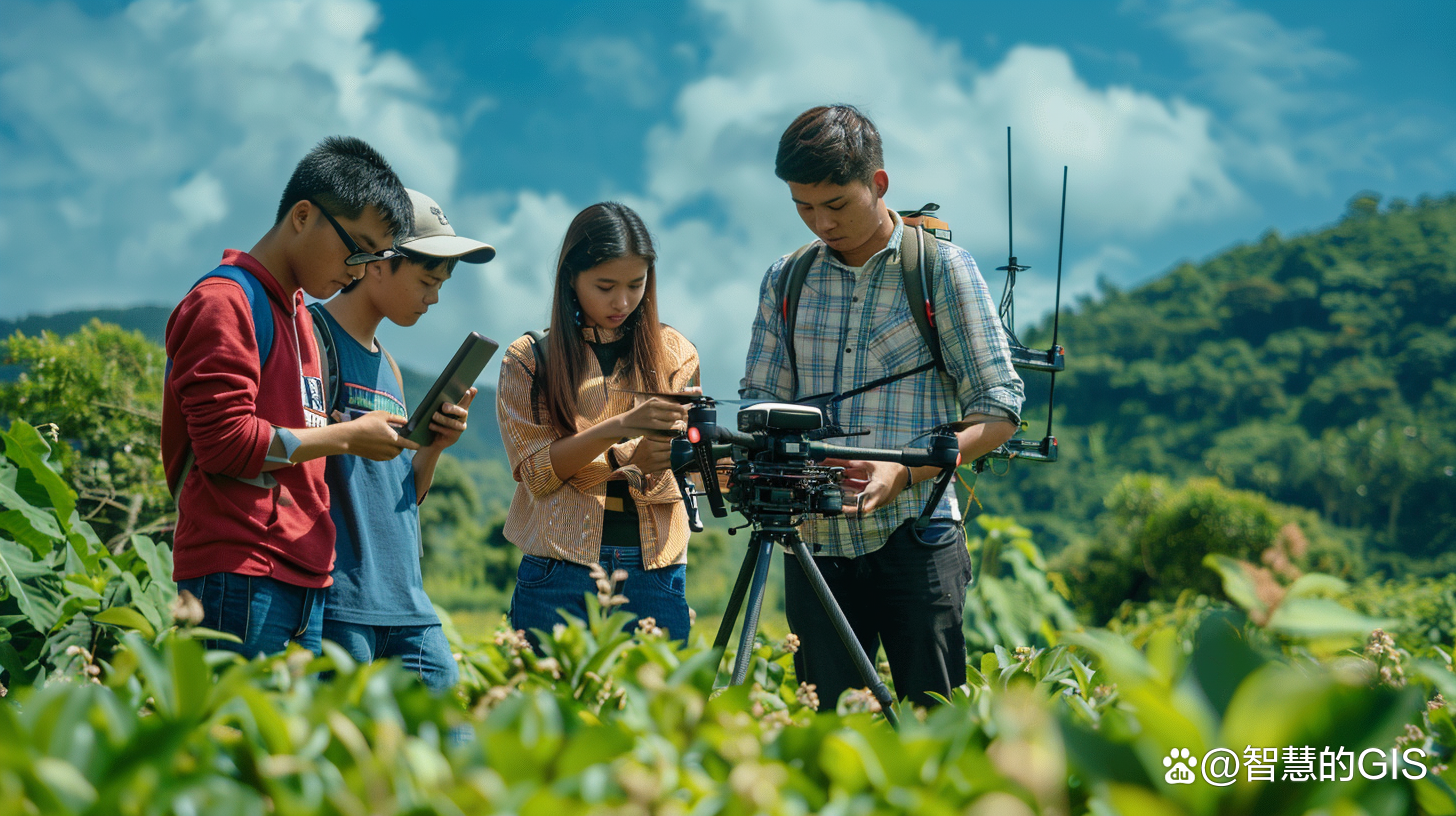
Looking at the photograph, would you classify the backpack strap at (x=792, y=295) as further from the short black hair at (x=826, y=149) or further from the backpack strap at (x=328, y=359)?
the backpack strap at (x=328, y=359)

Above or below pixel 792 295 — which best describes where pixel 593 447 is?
below

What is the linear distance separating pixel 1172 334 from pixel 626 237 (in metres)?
83.3

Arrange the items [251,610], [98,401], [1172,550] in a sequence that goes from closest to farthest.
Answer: [251,610], [98,401], [1172,550]

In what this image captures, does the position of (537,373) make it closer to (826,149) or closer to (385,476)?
(385,476)

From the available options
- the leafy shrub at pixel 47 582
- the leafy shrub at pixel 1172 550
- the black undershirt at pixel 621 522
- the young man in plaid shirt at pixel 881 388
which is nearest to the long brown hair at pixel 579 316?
the black undershirt at pixel 621 522

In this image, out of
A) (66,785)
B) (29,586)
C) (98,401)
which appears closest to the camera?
(66,785)

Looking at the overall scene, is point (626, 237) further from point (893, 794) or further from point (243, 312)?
point (893, 794)

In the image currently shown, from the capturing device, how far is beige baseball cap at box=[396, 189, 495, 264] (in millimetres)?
2854

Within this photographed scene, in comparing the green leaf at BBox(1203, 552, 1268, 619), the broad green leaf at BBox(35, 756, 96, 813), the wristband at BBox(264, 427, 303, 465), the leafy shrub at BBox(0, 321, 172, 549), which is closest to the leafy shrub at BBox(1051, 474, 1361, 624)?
the leafy shrub at BBox(0, 321, 172, 549)

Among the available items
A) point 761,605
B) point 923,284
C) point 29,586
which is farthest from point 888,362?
point 29,586

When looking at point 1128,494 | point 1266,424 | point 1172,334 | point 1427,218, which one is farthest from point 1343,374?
point 1128,494

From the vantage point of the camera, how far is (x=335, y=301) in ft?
9.77

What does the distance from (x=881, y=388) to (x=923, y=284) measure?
33 centimetres

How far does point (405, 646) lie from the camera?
2756 mm
